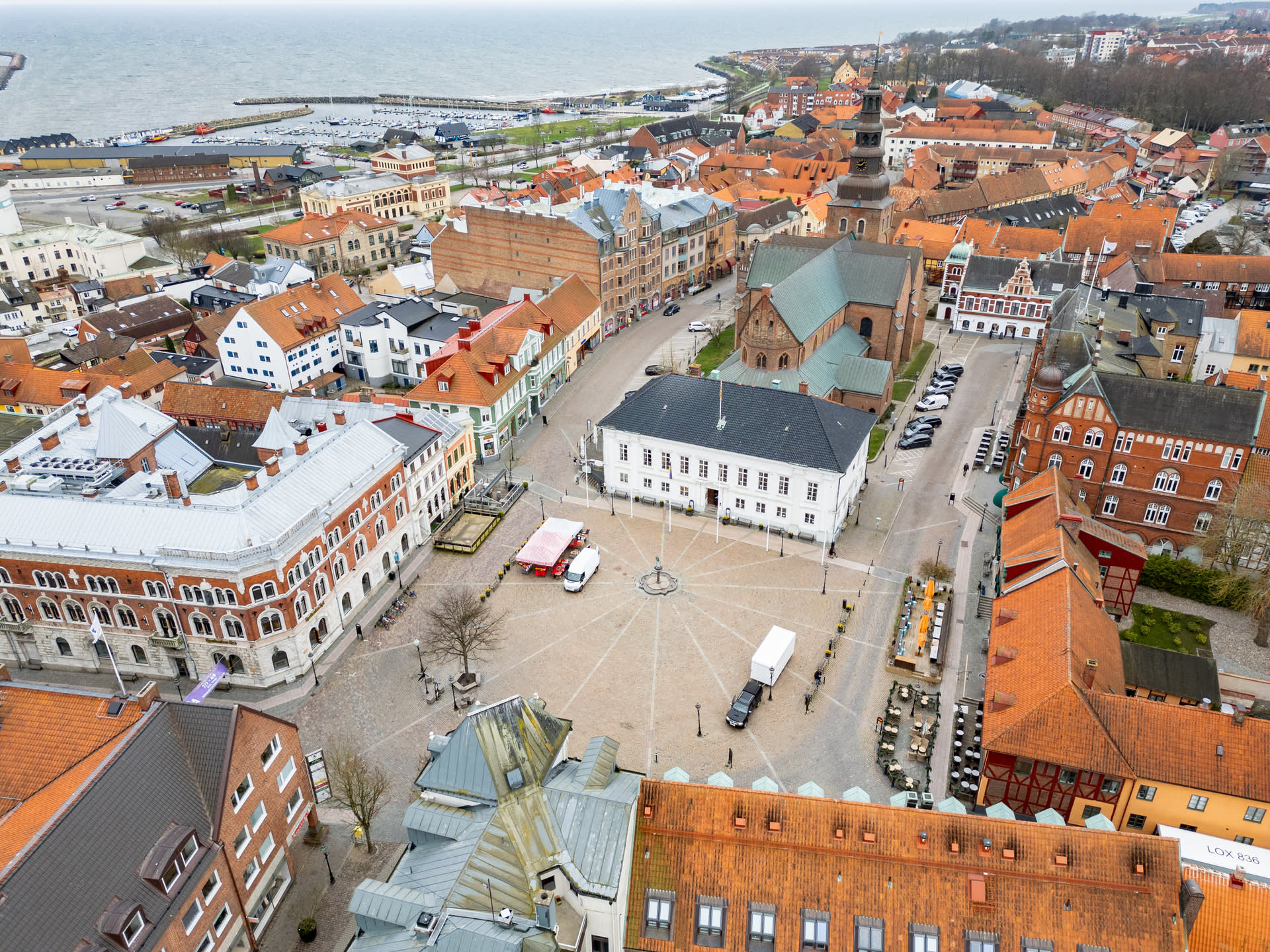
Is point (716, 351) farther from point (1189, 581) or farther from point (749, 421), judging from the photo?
point (1189, 581)

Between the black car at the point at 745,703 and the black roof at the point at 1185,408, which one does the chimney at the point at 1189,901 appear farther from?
the black roof at the point at 1185,408

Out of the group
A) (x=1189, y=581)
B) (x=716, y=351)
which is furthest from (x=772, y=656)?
(x=716, y=351)

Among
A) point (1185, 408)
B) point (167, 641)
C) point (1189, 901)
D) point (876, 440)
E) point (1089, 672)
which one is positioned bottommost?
point (876, 440)

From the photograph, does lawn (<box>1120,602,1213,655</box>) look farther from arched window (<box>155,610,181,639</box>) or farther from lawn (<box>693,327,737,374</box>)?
arched window (<box>155,610,181,639</box>)

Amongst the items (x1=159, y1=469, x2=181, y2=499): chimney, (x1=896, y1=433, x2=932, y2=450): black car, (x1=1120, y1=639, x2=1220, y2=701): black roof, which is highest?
(x1=159, y1=469, x2=181, y2=499): chimney

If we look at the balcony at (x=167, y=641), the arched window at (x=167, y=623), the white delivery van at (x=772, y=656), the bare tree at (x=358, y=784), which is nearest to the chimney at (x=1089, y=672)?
the white delivery van at (x=772, y=656)

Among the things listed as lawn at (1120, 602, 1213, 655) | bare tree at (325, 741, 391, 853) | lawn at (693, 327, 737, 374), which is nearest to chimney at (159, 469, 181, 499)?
bare tree at (325, 741, 391, 853)

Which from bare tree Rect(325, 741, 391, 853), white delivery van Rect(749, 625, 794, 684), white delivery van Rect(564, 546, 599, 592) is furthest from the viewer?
white delivery van Rect(564, 546, 599, 592)
